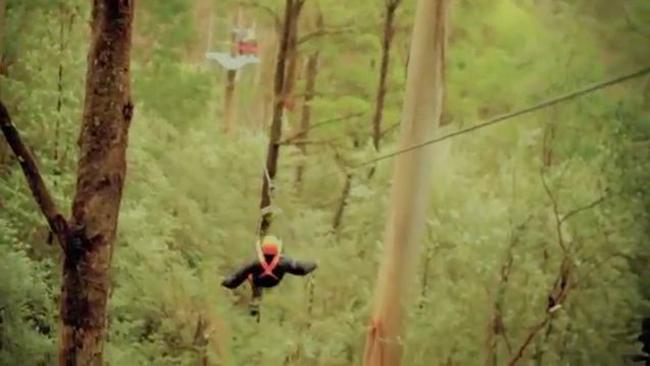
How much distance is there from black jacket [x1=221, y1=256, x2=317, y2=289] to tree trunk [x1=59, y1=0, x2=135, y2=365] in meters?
2.42

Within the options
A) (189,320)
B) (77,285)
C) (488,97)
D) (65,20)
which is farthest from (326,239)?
(77,285)

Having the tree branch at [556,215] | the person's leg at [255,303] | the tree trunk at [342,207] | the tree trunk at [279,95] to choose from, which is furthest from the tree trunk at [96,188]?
the tree trunk at [342,207]

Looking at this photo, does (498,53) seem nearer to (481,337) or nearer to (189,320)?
(481,337)

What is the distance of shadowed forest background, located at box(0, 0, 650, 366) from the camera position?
457 inches

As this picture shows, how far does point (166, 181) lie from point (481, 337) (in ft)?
16.9

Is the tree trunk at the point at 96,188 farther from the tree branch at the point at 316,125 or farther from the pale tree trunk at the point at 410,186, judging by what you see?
the tree branch at the point at 316,125

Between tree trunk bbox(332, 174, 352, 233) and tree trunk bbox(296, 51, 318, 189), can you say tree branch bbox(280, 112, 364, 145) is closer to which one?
tree trunk bbox(332, 174, 352, 233)

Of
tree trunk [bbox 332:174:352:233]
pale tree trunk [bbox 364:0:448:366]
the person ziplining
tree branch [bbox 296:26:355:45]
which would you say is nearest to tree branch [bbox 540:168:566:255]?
pale tree trunk [bbox 364:0:448:366]

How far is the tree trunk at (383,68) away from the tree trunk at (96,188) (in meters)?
10.2

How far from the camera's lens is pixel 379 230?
13195mm

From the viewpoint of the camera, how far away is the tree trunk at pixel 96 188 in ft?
15.3

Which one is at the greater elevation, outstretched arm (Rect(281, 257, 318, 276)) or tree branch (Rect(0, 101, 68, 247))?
tree branch (Rect(0, 101, 68, 247))

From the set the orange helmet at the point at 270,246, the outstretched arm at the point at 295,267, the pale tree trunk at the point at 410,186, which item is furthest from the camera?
the pale tree trunk at the point at 410,186

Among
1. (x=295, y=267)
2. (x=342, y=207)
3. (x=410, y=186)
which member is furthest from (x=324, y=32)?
(x=295, y=267)
